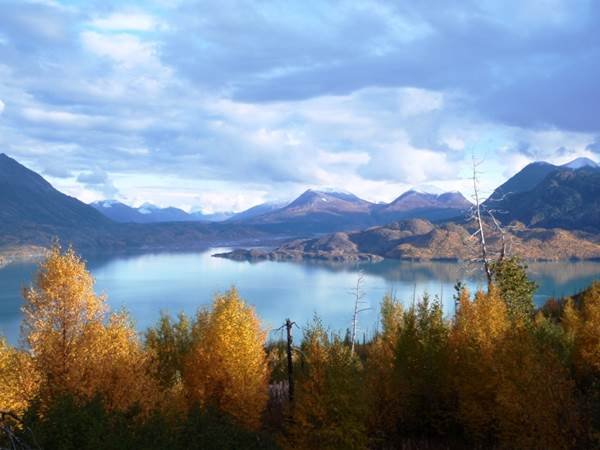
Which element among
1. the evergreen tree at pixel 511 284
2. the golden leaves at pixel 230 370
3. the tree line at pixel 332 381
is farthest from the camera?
the evergreen tree at pixel 511 284

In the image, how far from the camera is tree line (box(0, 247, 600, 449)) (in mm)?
27172

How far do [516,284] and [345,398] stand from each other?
2320 cm

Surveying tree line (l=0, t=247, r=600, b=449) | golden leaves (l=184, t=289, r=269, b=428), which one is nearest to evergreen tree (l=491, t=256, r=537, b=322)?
tree line (l=0, t=247, r=600, b=449)

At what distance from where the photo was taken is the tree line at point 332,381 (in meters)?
27.2

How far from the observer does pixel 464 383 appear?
35.8m

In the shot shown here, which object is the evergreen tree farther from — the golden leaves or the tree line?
the golden leaves

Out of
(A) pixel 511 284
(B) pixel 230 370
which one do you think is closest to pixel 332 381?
(B) pixel 230 370

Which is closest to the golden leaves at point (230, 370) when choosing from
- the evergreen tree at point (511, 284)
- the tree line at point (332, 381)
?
the tree line at point (332, 381)

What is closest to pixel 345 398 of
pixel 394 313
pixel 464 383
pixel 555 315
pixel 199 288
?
pixel 464 383

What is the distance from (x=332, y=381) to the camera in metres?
31.5

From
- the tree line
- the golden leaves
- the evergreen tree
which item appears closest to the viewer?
the tree line

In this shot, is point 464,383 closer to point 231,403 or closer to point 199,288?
point 231,403

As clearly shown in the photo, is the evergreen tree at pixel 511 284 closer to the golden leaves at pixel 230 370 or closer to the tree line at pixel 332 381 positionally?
the tree line at pixel 332 381

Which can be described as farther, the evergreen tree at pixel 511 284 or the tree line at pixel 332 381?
the evergreen tree at pixel 511 284
